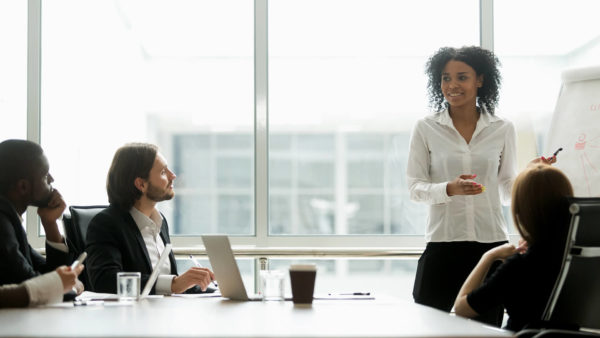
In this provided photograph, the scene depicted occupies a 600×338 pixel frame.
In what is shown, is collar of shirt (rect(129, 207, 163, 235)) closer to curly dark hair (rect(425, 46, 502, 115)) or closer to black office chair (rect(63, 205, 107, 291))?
black office chair (rect(63, 205, 107, 291))

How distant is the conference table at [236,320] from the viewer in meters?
1.46

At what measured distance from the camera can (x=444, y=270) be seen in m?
3.03

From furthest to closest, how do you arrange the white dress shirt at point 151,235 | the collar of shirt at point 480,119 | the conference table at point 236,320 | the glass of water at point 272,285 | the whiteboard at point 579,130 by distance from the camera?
1. the whiteboard at point 579,130
2. the collar of shirt at point 480,119
3. the white dress shirt at point 151,235
4. the glass of water at point 272,285
5. the conference table at point 236,320

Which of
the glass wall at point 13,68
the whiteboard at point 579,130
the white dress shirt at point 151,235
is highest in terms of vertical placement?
the glass wall at point 13,68

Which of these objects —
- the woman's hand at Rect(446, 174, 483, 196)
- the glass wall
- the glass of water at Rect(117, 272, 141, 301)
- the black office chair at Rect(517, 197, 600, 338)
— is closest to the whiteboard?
the woman's hand at Rect(446, 174, 483, 196)

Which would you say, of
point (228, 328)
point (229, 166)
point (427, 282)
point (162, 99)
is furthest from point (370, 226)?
point (228, 328)

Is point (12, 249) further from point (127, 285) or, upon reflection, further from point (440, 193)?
point (440, 193)

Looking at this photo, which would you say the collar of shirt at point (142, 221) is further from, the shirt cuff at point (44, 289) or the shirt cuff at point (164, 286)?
the shirt cuff at point (44, 289)

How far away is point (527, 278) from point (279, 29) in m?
2.63

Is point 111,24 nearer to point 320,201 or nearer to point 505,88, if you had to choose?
point 320,201

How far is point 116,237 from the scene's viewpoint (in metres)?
2.67

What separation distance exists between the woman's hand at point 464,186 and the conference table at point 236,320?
0.84m

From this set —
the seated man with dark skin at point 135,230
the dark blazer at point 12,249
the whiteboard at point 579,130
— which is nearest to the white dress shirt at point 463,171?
the whiteboard at point 579,130

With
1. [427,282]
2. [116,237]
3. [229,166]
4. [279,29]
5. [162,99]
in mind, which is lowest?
[427,282]
